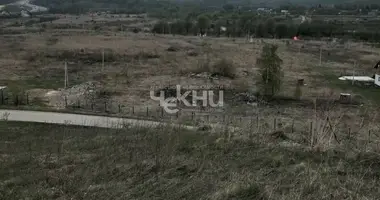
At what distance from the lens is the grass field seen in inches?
344

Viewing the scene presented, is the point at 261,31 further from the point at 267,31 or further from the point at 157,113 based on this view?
the point at 157,113

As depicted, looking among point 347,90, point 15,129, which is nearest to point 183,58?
point 347,90

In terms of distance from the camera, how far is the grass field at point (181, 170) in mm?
8734

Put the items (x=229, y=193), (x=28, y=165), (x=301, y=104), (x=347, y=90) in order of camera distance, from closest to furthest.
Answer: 1. (x=229, y=193)
2. (x=28, y=165)
3. (x=301, y=104)
4. (x=347, y=90)

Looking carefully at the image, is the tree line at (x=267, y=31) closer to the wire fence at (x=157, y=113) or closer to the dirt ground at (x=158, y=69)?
the dirt ground at (x=158, y=69)

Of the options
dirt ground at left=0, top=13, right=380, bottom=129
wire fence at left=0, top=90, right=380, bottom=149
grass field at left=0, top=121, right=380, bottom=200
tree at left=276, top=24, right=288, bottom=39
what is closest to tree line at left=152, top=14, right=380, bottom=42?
tree at left=276, top=24, right=288, bottom=39

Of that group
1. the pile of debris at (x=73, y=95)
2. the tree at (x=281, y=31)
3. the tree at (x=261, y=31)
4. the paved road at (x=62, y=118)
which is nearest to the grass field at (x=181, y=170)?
the paved road at (x=62, y=118)

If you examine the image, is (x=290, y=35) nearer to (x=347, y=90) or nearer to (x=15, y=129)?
(x=347, y=90)

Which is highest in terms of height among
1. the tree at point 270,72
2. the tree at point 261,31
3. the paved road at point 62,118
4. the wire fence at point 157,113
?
Result: the tree at point 261,31

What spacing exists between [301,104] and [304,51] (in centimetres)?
4385

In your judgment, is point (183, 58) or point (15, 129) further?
point (183, 58)

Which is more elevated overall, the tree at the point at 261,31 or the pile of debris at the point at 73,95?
the tree at the point at 261,31

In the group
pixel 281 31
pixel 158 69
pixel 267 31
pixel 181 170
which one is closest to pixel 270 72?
pixel 158 69

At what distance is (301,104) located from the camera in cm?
3581
